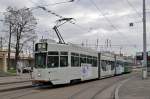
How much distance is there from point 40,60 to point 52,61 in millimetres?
812

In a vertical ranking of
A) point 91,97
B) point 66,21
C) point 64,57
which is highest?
point 66,21

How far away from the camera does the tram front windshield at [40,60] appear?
80.5ft

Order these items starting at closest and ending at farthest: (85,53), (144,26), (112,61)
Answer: (85,53) < (144,26) < (112,61)

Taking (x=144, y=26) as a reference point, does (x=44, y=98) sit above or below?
below

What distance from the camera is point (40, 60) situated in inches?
974

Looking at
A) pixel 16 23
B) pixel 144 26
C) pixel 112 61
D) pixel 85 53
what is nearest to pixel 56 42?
pixel 85 53

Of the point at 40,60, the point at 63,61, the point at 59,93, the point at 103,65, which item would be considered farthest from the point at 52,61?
the point at 103,65

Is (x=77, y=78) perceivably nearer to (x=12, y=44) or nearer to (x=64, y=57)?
(x=64, y=57)

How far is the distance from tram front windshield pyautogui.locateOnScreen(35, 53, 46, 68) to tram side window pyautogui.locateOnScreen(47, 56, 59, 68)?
0.33 meters

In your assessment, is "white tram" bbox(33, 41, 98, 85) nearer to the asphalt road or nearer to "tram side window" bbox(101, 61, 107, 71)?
the asphalt road

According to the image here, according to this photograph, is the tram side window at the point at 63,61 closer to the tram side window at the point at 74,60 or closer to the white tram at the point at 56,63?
the white tram at the point at 56,63

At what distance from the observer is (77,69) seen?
92.4ft

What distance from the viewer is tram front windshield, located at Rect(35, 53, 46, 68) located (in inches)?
966

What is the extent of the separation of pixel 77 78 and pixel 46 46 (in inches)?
197
